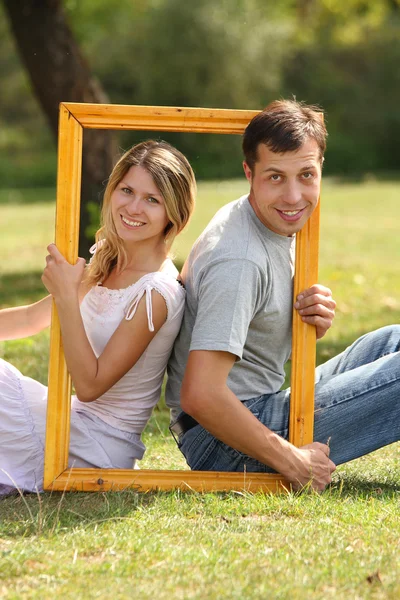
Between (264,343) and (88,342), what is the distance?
68 centimetres

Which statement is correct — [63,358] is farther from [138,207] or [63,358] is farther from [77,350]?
[138,207]

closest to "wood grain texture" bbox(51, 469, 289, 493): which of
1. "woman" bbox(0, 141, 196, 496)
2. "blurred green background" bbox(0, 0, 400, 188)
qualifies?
"woman" bbox(0, 141, 196, 496)

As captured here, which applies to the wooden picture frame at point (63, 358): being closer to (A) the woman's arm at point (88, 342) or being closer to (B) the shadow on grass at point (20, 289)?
(A) the woman's arm at point (88, 342)

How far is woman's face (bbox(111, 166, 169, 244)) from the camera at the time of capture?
343 cm

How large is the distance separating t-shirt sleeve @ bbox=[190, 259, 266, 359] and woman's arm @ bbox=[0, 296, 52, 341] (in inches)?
31.8

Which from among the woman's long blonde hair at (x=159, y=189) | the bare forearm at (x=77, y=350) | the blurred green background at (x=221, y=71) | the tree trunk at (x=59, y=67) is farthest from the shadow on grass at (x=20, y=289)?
Result: the blurred green background at (x=221, y=71)

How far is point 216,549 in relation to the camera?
280 cm

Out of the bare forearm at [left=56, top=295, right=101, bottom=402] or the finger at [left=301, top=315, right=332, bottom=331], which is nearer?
the bare forearm at [left=56, top=295, right=101, bottom=402]

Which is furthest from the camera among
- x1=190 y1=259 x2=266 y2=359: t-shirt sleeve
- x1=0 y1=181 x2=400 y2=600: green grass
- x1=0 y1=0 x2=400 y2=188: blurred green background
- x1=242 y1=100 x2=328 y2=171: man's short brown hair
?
x1=0 y1=0 x2=400 y2=188: blurred green background

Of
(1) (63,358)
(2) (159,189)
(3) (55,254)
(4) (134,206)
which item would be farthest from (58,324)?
(2) (159,189)

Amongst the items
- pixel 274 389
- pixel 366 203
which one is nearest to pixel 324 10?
pixel 366 203

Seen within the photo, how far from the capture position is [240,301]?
3154 millimetres

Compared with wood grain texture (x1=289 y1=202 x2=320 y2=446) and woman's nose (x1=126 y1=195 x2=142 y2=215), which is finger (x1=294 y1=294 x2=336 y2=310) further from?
woman's nose (x1=126 y1=195 x2=142 y2=215)

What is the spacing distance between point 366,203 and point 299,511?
1632cm
